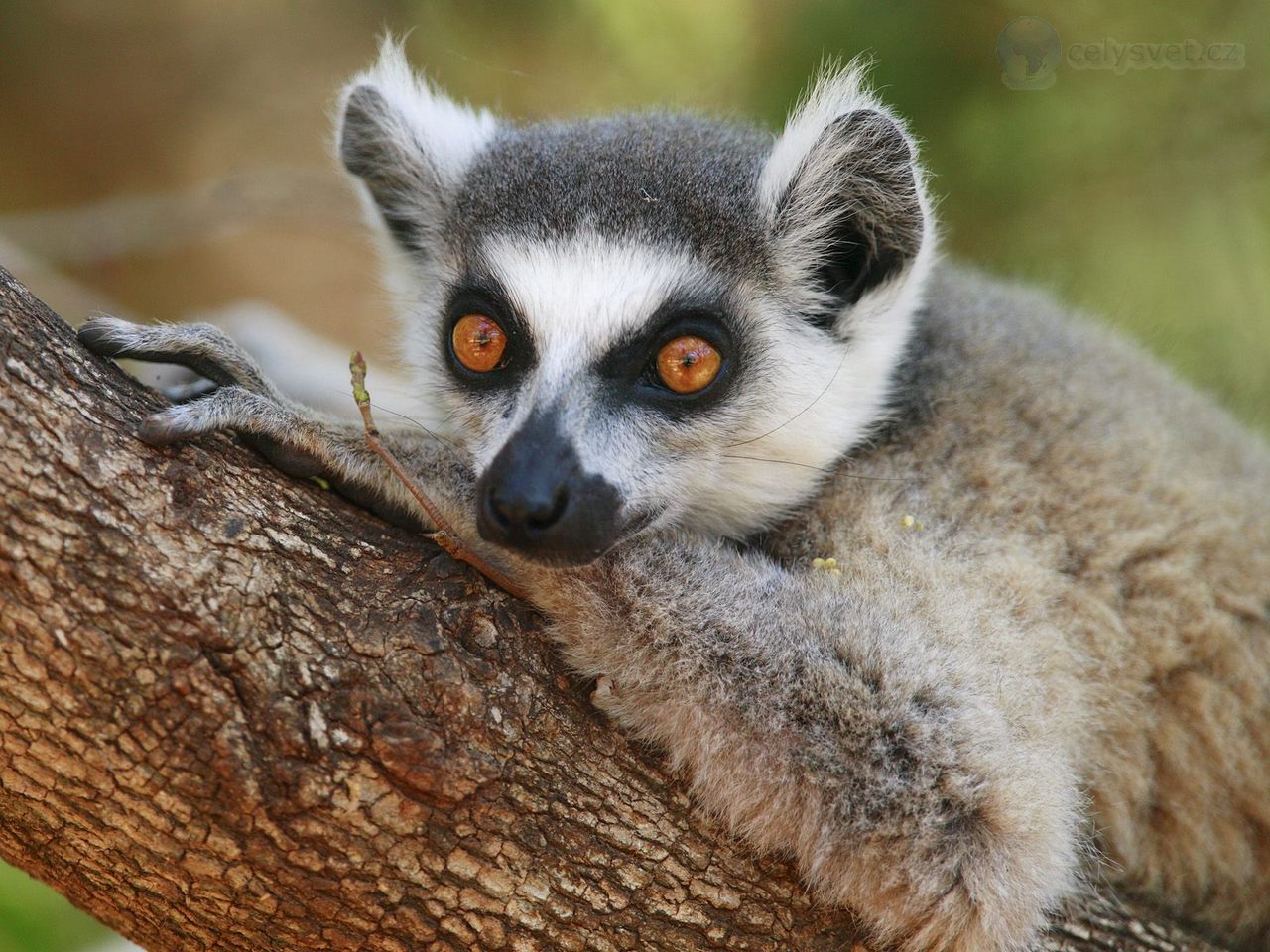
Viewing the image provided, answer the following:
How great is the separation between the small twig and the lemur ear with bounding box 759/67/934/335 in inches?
46.4

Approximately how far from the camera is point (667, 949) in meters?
2.19

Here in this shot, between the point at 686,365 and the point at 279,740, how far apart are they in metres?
1.33

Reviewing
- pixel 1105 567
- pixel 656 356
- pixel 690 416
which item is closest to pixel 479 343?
pixel 656 356

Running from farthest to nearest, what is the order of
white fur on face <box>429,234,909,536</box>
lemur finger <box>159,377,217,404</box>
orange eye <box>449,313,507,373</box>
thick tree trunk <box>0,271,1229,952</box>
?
orange eye <box>449,313,507,373</box>, white fur on face <box>429,234,909,536</box>, lemur finger <box>159,377,217,404</box>, thick tree trunk <box>0,271,1229,952</box>

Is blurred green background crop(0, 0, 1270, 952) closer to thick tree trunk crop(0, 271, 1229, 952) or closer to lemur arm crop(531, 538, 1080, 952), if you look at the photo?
thick tree trunk crop(0, 271, 1229, 952)

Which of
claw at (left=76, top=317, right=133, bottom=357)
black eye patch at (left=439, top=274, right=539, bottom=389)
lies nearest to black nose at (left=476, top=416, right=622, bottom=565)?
black eye patch at (left=439, top=274, right=539, bottom=389)

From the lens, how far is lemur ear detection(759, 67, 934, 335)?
9.47 ft

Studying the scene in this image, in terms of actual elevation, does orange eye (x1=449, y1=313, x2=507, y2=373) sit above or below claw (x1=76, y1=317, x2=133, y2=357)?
above

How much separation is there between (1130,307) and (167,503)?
13.2 feet

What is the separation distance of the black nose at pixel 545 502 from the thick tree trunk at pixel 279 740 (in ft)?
0.53

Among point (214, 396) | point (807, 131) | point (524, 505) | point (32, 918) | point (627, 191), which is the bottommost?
point (32, 918)

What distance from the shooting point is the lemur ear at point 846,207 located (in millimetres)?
2887

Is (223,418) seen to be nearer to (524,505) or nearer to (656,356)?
(524,505)

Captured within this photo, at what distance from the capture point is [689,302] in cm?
278
